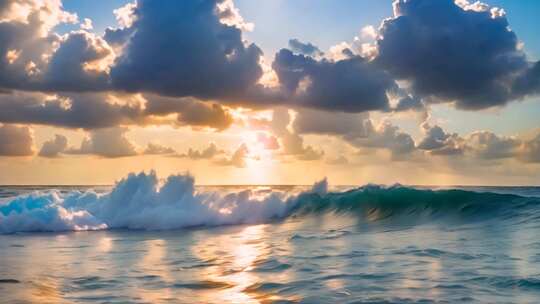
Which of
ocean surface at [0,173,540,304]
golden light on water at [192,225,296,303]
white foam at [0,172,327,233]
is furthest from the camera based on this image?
white foam at [0,172,327,233]

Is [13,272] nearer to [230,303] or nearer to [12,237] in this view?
[230,303]

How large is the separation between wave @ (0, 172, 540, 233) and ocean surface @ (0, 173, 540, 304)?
0.08m

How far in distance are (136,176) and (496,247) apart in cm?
2271

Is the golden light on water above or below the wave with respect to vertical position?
below

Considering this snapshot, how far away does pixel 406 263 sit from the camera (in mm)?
12586

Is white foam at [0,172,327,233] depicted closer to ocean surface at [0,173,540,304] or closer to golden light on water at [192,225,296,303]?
ocean surface at [0,173,540,304]

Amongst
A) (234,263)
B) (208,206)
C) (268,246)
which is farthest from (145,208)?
(234,263)

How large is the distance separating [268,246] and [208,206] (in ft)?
42.2

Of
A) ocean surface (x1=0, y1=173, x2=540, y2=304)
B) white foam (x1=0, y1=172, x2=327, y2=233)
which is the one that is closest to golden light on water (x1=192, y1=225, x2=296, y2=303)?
ocean surface (x1=0, y1=173, x2=540, y2=304)

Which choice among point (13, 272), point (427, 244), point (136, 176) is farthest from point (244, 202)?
point (13, 272)

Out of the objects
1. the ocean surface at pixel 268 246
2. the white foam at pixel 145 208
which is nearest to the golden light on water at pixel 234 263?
the ocean surface at pixel 268 246

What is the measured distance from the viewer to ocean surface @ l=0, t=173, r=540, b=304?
10.2 metres

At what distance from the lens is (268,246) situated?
58.7 feet

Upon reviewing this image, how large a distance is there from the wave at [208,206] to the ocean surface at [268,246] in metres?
0.08
